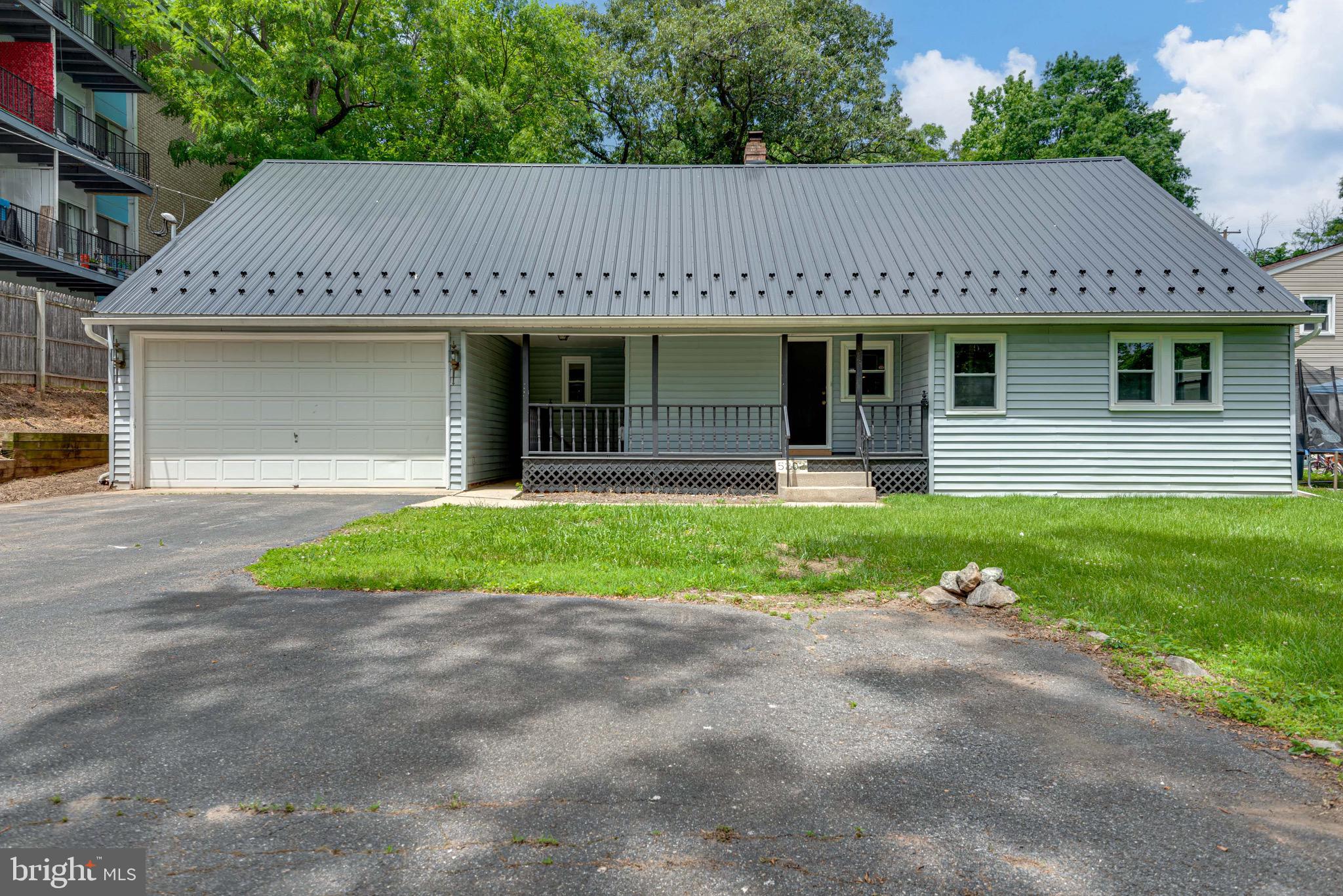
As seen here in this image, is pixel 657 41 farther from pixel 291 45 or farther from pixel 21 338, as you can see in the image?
pixel 21 338

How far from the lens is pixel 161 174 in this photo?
2516 centimetres

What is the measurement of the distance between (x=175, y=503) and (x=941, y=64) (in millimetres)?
35708

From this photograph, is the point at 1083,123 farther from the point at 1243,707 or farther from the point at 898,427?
the point at 1243,707

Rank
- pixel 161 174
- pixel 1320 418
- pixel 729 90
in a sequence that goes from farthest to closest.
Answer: pixel 729 90
pixel 161 174
pixel 1320 418

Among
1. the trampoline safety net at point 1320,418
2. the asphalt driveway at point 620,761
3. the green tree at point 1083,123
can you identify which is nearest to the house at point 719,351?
the trampoline safety net at point 1320,418

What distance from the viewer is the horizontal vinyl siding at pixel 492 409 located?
14.0 metres

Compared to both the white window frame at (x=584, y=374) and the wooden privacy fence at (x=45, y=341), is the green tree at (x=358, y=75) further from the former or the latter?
the white window frame at (x=584, y=374)

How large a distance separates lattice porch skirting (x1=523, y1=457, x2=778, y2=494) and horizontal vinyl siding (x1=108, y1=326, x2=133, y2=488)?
649 centimetres

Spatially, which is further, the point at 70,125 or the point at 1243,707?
the point at 70,125

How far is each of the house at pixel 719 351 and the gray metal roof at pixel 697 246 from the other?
0.22 feet

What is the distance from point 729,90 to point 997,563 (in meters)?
24.4

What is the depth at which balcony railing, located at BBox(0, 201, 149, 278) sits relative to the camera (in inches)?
753

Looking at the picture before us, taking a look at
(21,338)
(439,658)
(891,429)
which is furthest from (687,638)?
(21,338)

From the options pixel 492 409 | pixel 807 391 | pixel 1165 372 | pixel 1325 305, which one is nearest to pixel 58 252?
pixel 492 409
